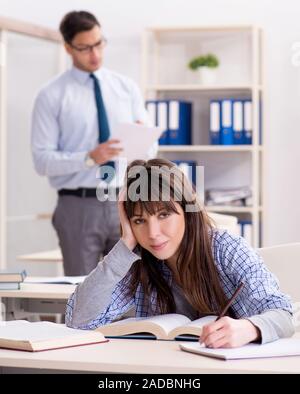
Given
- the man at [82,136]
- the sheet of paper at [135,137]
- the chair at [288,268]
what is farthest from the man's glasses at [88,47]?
the chair at [288,268]

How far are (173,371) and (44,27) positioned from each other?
447 cm

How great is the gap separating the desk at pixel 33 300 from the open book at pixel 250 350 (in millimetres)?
1048

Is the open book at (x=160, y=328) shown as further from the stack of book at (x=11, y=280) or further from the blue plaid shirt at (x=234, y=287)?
the stack of book at (x=11, y=280)

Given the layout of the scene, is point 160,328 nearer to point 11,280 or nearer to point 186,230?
point 186,230

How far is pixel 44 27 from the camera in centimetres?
Result: 562

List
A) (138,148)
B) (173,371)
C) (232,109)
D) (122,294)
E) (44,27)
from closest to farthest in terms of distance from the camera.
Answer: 1. (173,371)
2. (122,294)
3. (138,148)
4. (232,109)
5. (44,27)

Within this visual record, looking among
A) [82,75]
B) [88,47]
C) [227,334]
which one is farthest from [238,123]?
[227,334]

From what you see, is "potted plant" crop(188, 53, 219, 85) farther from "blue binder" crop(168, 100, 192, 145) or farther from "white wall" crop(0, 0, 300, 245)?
"white wall" crop(0, 0, 300, 245)

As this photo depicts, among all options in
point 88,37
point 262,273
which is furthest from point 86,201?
point 262,273

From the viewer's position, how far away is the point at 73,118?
376cm

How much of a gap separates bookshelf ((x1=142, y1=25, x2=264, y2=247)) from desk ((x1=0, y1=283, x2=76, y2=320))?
2677mm

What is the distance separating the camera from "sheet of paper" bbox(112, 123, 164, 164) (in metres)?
3.45

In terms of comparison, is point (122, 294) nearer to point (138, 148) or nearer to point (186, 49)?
point (138, 148)

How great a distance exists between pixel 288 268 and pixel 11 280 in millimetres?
929
